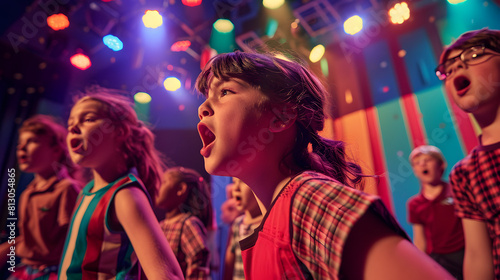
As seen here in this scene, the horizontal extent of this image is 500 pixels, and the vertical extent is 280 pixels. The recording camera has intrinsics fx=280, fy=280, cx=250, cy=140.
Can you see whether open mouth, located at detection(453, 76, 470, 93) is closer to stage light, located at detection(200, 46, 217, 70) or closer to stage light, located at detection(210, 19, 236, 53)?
stage light, located at detection(210, 19, 236, 53)

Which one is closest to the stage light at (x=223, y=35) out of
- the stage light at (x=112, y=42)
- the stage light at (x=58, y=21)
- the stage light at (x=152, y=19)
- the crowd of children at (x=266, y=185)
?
the stage light at (x=152, y=19)

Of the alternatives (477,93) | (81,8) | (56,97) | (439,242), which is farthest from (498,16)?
(56,97)

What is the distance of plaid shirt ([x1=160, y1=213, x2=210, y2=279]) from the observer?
1.74 meters

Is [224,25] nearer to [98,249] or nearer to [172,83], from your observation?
[172,83]

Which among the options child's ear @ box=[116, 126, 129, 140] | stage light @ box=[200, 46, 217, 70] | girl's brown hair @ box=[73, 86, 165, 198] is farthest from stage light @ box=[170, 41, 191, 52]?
child's ear @ box=[116, 126, 129, 140]

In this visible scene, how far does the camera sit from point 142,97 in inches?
139

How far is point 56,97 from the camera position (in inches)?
147

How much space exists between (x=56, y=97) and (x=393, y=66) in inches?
171

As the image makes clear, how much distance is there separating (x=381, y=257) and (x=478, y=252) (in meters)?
0.73

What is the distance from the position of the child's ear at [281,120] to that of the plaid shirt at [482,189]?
65 cm

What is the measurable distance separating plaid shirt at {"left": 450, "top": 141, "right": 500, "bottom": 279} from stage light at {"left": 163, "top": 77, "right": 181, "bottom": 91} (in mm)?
3181

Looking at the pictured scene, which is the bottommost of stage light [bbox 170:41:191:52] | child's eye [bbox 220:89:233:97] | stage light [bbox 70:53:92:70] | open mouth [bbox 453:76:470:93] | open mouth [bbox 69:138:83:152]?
child's eye [bbox 220:89:233:97]

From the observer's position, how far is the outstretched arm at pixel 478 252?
841 millimetres

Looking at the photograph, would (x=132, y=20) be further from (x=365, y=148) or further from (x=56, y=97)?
(x=365, y=148)
